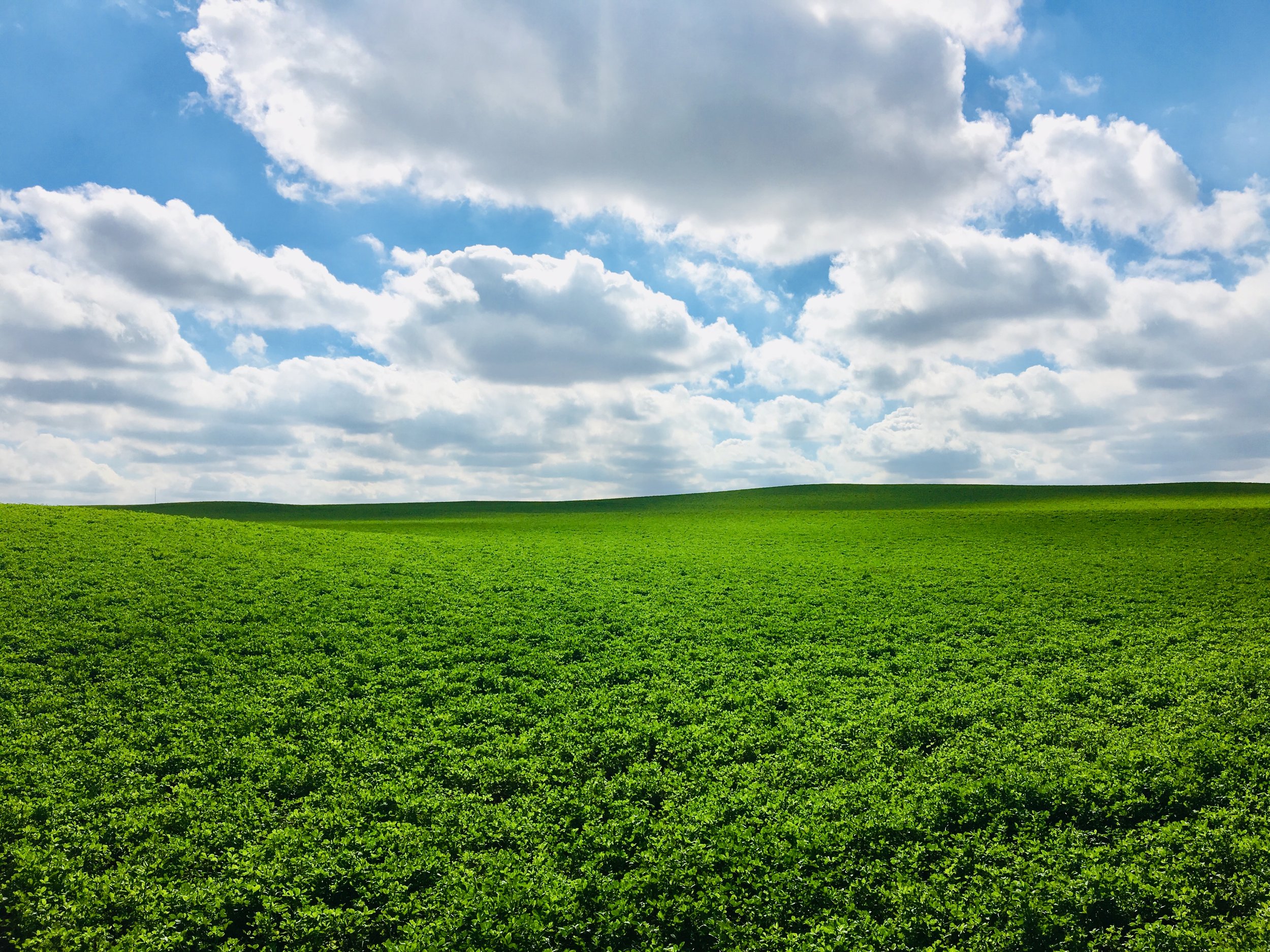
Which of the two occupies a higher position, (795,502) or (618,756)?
(795,502)

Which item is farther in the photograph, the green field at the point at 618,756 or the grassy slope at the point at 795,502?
the grassy slope at the point at 795,502

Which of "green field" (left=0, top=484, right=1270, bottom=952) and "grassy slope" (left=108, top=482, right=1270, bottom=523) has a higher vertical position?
"grassy slope" (left=108, top=482, right=1270, bottom=523)

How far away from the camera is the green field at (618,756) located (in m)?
12.1

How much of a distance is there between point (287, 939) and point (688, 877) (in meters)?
7.43

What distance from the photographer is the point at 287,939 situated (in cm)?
1184

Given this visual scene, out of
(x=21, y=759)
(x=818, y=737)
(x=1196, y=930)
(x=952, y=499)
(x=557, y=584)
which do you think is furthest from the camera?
(x=952, y=499)

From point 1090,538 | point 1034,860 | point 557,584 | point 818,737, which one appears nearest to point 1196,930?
point 1034,860

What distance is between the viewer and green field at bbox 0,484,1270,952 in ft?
39.8

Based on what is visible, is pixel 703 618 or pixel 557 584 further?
pixel 557 584

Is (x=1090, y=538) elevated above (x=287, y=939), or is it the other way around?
(x=1090, y=538)

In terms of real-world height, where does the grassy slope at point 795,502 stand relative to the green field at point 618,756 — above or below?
above

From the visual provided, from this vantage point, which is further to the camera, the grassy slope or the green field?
the grassy slope

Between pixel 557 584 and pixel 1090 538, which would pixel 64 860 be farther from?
pixel 1090 538

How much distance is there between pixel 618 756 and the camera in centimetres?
1755
